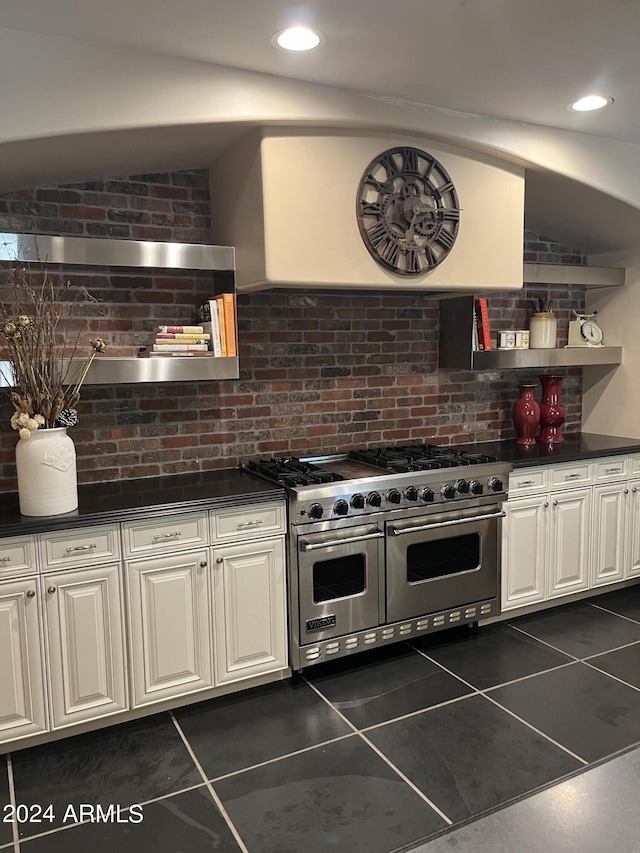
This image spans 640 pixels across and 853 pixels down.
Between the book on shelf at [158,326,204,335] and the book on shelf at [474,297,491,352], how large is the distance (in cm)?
173

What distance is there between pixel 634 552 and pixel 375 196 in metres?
2.77

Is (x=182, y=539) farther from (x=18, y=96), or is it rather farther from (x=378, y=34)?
(x=378, y=34)

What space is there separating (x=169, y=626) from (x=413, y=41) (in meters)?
2.53

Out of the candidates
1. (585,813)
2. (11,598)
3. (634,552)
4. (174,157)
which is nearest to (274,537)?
(11,598)

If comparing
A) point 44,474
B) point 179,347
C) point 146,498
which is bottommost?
point 146,498

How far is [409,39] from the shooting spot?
256 cm

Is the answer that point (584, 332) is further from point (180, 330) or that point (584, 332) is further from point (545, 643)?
point (180, 330)

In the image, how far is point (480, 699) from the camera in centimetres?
305

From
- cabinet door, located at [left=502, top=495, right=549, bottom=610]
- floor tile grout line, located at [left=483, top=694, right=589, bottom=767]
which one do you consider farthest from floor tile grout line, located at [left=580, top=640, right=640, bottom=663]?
floor tile grout line, located at [left=483, top=694, right=589, bottom=767]

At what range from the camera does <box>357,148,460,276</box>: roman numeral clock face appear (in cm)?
322

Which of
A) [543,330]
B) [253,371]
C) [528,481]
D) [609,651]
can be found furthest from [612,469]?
[253,371]

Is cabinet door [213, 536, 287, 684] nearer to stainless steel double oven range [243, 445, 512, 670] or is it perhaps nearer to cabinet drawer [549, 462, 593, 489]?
stainless steel double oven range [243, 445, 512, 670]

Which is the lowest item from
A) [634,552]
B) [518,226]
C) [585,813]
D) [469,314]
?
[585,813]

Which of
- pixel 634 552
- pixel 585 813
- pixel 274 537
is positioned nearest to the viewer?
pixel 585 813
